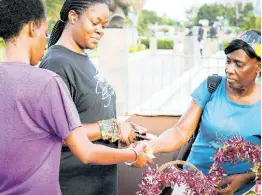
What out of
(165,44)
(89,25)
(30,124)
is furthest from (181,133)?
(165,44)

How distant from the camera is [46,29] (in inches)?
61.3

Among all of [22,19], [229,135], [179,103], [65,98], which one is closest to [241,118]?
[229,135]

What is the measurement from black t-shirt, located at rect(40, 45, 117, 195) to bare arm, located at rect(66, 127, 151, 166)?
0.31m

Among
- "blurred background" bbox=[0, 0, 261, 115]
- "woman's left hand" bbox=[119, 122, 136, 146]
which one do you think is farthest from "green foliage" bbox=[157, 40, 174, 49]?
"woman's left hand" bbox=[119, 122, 136, 146]

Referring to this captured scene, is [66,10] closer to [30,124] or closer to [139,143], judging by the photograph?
[139,143]

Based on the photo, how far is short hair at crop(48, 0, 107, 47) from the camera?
201 centimetres

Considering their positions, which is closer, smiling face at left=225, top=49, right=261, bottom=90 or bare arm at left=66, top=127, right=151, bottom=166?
bare arm at left=66, top=127, right=151, bottom=166

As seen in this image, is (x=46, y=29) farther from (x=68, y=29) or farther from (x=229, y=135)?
(x=229, y=135)

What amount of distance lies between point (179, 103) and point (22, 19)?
790 centimetres

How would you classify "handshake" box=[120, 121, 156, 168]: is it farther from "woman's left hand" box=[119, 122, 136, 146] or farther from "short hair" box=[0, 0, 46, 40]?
"short hair" box=[0, 0, 46, 40]

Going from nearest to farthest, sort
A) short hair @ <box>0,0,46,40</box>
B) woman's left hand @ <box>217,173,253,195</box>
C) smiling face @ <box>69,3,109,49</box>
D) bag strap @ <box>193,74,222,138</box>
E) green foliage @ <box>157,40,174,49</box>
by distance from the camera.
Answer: short hair @ <box>0,0,46,40</box> → woman's left hand @ <box>217,173,253,195</box> → smiling face @ <box>69,3,109,49</box> → bag strap @ <box>193,74,222,138</box> → green foliage @ <box>157,40,174,49</box>

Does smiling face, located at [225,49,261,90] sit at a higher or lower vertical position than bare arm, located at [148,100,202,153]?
higher

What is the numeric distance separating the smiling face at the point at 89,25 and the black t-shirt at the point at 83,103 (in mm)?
74

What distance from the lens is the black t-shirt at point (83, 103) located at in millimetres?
1884
